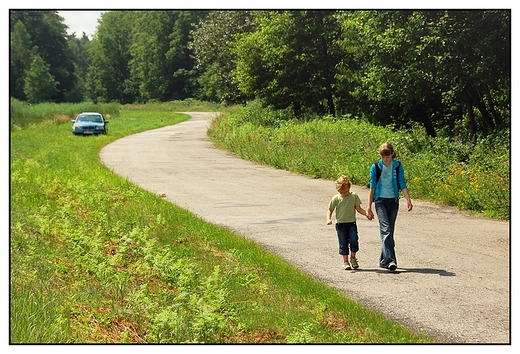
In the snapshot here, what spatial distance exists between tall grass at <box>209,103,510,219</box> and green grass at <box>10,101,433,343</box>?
6.41 m

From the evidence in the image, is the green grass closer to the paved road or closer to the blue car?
the paved road

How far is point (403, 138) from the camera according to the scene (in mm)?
22906

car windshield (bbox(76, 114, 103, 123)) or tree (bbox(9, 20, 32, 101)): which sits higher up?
tree (bbox(9, 20, 32, 101))

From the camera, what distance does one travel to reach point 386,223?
33.5 ft

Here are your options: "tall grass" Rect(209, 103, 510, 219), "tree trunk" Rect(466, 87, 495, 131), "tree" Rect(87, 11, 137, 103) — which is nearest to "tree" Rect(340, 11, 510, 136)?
"tree trunk" Rect(466, 87, 495, 131)

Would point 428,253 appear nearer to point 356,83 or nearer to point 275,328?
point 275,328

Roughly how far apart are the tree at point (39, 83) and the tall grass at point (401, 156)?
4190 centimetres

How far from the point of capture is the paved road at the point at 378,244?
8.07 metres

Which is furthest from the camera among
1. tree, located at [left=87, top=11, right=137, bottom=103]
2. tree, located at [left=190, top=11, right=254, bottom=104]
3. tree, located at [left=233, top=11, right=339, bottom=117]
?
tree, located at [left=87, top=11, right=137, bottom=103]

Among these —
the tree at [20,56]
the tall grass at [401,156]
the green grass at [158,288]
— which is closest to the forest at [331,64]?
the tree at [20,56]

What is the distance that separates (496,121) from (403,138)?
5346mm

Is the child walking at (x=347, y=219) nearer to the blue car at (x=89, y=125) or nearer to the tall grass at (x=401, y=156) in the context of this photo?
the tall grass at (x=401, y=156)

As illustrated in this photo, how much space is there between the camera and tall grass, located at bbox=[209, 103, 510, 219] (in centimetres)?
1656

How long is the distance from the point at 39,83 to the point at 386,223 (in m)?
68.7
